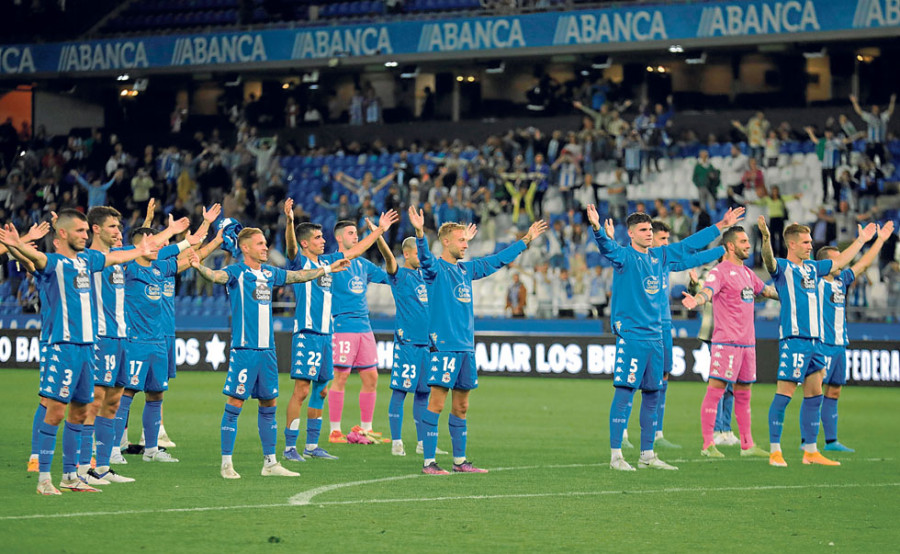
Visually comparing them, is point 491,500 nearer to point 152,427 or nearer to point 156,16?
point 152,427

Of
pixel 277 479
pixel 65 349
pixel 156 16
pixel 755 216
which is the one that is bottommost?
pixel 277 479

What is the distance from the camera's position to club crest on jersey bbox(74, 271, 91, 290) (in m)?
9.52

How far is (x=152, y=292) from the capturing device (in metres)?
12.1

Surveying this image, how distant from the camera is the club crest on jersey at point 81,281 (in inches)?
375

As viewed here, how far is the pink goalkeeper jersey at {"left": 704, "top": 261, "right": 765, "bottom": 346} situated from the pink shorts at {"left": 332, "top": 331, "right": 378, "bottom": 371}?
384 cm

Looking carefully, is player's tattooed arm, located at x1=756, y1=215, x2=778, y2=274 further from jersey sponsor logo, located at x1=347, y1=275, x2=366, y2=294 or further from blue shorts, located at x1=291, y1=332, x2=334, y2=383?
jersey sponsor logo, located at x1=347, y1=275, x2=366, y2=294

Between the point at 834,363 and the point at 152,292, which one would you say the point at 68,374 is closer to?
the point at 152,292

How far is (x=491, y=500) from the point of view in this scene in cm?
978

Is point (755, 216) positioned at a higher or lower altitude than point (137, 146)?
lower

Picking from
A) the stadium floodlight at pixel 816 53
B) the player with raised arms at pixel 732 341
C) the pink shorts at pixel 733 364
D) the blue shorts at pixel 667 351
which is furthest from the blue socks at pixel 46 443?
the stadium floodlight at pixel 816 53

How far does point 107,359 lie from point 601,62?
24.7 m

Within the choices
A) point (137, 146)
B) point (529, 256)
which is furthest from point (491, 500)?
point (137, 146)

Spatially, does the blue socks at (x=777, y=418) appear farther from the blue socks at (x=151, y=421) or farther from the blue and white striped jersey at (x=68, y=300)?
the blue and white striped jersey at (x=68, y=300)

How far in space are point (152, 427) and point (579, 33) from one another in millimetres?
21600
